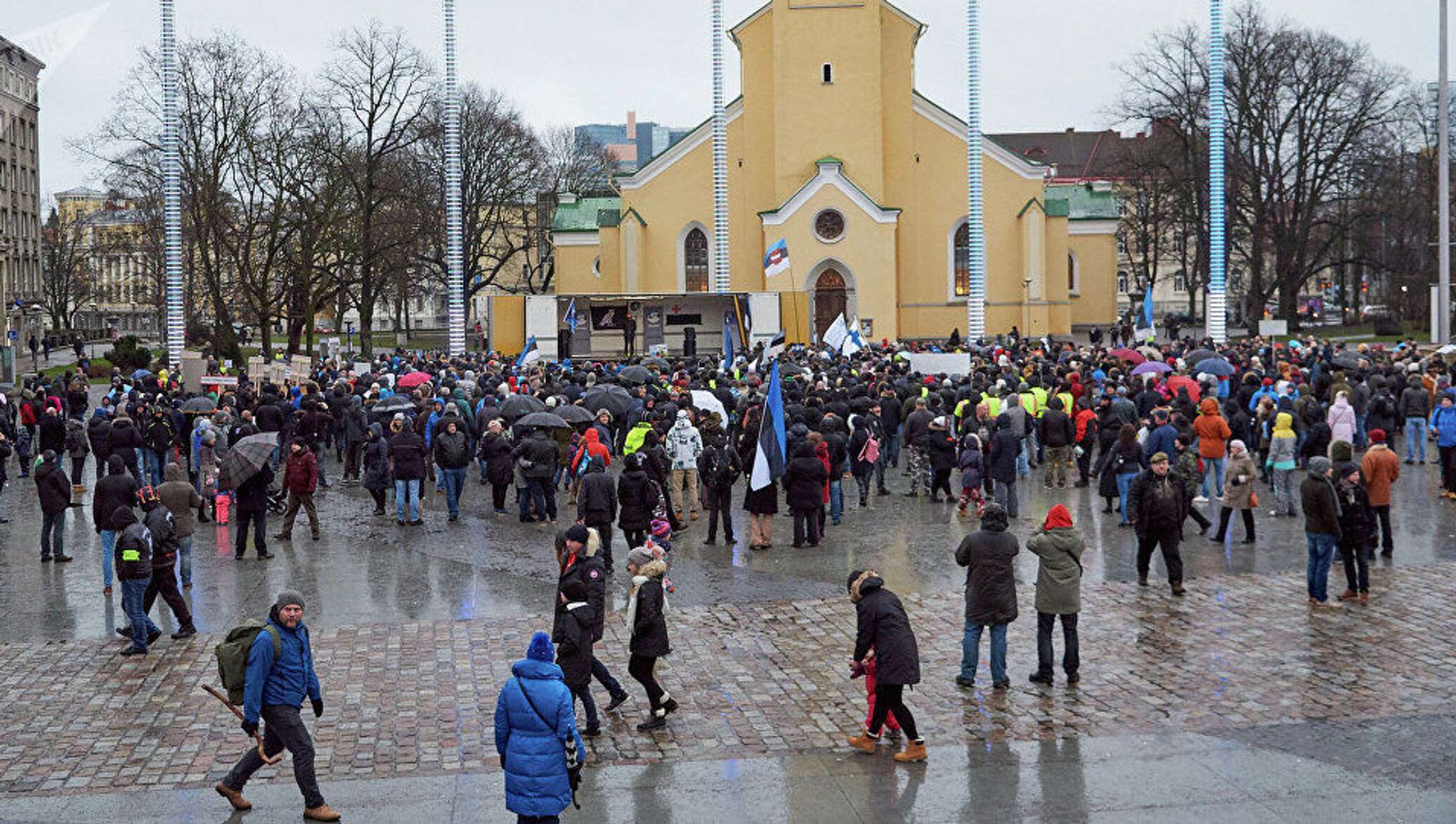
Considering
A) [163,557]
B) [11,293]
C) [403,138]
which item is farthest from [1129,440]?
[11,293]

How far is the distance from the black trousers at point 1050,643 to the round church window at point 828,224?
44.4m

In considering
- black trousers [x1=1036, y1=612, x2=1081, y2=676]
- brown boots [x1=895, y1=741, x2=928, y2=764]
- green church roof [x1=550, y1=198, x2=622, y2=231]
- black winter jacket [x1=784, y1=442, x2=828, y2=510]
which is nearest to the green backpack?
brown boots [x1=895, y1=741, x2=928, y2=764]

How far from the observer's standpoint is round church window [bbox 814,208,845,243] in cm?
5591

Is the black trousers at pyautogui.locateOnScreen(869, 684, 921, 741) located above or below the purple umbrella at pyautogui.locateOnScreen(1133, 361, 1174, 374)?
below

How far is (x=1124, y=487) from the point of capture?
64.2 ft

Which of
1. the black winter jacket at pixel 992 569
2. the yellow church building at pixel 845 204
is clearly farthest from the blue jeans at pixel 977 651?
the yellow church building at pixel 845 204

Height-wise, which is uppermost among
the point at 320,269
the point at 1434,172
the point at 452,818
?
the point at 1434,172

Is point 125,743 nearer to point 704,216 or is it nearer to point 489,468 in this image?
point 489,468

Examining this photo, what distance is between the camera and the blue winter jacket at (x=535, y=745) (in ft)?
26.9

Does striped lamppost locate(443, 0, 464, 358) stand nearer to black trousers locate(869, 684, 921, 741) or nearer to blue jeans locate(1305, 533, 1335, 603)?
blue jeans locate(1305, 533, 1335, 603)

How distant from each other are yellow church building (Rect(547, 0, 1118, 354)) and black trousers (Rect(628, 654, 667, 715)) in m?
43.5

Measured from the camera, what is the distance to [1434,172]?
214 ft

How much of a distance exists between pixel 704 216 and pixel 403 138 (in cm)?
1182

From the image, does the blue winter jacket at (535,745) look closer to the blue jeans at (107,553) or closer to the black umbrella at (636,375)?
the blue jeans at (107,553)
